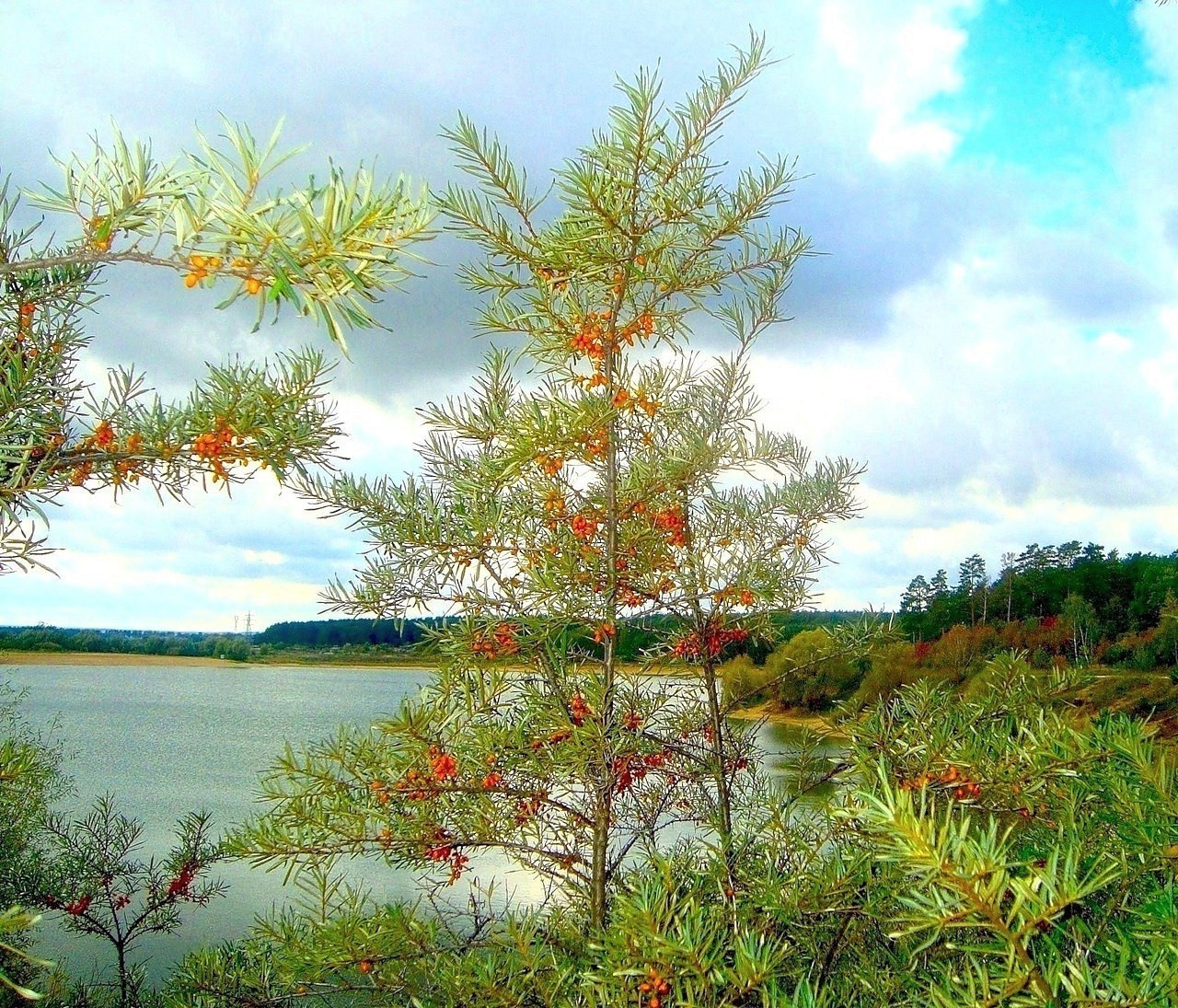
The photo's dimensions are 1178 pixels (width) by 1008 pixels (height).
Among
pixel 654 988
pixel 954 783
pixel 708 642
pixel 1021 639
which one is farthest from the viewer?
pixel 1021 639

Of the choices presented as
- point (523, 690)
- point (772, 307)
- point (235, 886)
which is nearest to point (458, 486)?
point (523, 690)

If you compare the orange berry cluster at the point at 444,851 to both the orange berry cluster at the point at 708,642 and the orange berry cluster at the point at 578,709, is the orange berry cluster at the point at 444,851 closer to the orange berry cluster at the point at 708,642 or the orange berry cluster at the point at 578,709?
the orange berry cluster at the point at 578,709

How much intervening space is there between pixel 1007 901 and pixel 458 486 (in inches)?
49.0

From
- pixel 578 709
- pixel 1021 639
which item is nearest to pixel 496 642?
pixel 578 709

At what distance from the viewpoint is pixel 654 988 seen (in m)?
1.08

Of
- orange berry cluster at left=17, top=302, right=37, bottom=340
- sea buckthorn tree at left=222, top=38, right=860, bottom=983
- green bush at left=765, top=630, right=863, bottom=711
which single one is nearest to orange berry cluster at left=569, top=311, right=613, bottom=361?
sea buckthorn tree at left=222, top=38, right=860, bottom=983

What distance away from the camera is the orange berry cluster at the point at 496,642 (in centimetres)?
167

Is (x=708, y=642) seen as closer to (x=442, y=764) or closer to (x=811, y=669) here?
(x=811, y=669)

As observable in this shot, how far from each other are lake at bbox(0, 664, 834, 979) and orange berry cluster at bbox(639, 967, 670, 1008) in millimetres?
708

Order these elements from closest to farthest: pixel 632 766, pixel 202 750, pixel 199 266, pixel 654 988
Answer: pixel 199 266 < pixel 654 988 < pixel 632 766 < pixel 202 750

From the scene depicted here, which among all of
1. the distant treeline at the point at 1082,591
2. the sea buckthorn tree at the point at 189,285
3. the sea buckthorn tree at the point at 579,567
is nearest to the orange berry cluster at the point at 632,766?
the sea buckthorn tree at the point at 579,567

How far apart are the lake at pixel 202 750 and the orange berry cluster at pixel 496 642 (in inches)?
5.8

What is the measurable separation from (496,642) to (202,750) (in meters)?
15.3

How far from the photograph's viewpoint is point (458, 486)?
1.76 m
